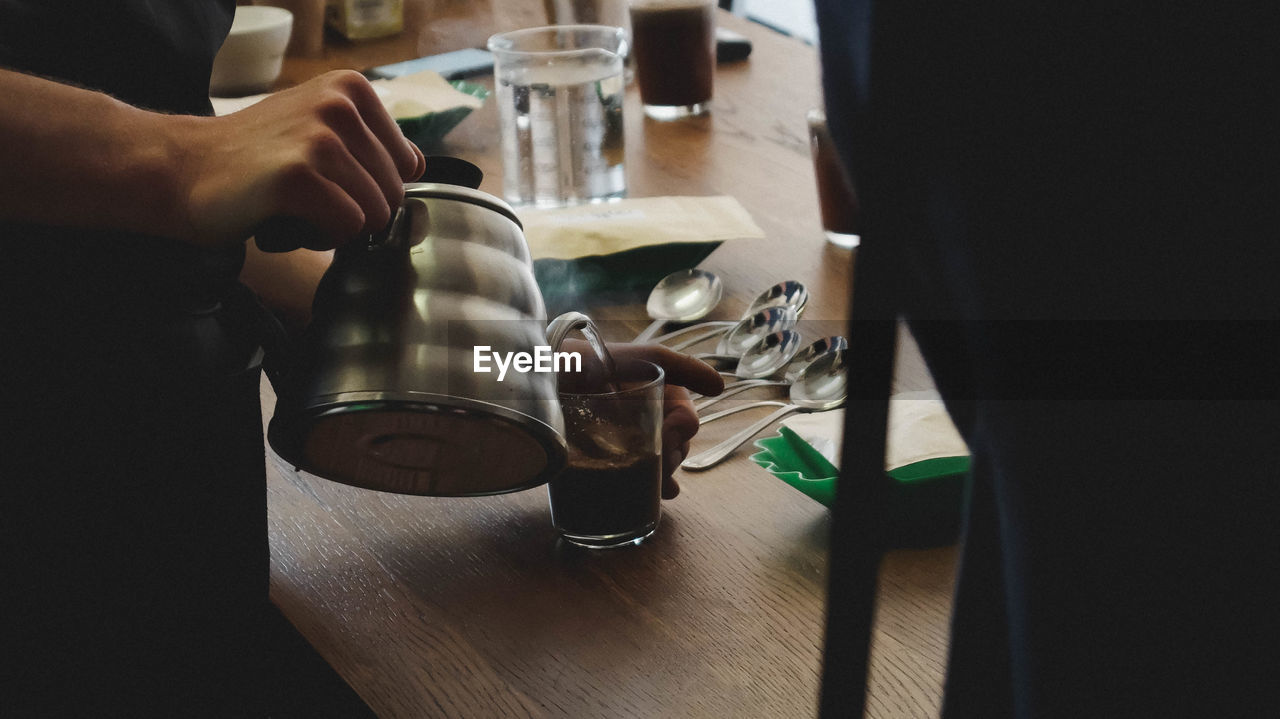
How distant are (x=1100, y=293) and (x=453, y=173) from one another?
0.40 metres

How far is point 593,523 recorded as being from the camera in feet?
2.08

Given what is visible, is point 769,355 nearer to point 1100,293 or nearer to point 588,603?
point 588,603

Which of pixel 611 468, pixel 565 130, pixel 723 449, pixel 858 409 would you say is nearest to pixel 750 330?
pixel 723 449

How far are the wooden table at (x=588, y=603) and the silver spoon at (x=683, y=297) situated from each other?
0.16 meters

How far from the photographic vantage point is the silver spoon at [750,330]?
33.2 inches

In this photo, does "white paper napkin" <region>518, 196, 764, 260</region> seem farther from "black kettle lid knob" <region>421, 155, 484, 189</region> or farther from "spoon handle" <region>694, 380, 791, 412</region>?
"black kettle lid knob" <region>421, 155, 484, 189</region>

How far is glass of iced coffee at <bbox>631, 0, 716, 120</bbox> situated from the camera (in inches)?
53.4

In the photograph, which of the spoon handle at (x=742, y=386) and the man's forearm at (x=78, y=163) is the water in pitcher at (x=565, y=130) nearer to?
the spoon handle at (x=742, y=386)

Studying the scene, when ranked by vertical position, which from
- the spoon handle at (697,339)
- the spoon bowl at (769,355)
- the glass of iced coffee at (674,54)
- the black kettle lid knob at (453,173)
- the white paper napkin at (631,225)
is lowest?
the spoon handle at (697,339)

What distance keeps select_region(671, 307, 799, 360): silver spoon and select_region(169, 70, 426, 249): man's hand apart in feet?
1.21

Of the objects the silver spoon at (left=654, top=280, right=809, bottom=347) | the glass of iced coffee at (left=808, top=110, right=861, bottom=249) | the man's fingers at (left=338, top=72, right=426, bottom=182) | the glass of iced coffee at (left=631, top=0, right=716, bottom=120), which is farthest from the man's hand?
the glass of iced coffee at (left=631, top=0, right=716, bottom=120)

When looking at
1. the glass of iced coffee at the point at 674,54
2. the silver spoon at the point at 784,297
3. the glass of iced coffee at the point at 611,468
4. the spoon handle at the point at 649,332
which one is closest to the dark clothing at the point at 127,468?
the glass of iced coffee at the point at 611,468

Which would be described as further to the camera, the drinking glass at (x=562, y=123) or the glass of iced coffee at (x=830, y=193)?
the drinking glass at (x=562, y=123)

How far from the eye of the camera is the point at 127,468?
68cm
